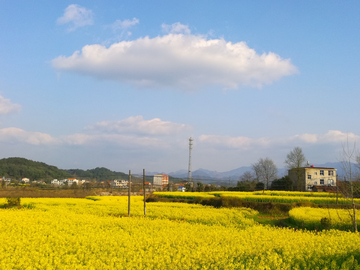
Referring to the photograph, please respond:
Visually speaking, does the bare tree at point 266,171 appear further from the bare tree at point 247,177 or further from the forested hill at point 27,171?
the forested hill at point 27,171

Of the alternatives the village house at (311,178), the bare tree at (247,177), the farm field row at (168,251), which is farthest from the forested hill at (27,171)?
the farm field row at (168,251)

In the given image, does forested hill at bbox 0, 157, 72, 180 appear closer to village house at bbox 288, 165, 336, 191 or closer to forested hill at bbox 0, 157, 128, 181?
forested hill at bbox 0, 157, 128, 181

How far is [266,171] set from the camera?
223 ft

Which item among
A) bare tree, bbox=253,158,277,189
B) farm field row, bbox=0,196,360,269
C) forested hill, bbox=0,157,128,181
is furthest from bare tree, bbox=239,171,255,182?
farm field row, bbox=0,196,360,269

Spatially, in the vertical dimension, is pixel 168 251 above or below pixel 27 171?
above

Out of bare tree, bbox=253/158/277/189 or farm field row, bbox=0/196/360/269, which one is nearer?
farm field row, bbox=0/196/360/269

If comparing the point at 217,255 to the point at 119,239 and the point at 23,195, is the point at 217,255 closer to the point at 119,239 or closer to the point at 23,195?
the point at 119,239

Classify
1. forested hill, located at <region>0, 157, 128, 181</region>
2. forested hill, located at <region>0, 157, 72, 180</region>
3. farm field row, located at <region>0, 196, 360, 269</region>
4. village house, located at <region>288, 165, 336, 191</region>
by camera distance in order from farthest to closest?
forested hill, located at <region>0, 157, 72, 180</region>, forested hill, located at <region>0, 157, 128, 181</region>, village house, located at <region>288, 165, 336, 191</region>, farm field row, located at <region>0, 196, 360, 269</region>

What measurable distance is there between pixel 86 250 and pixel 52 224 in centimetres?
556

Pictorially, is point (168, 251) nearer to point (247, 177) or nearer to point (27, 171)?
point (247, 177)

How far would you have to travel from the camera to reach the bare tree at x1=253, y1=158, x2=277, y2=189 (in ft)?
218

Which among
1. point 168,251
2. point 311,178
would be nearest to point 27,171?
point 311,178

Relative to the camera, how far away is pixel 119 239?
10.2 m

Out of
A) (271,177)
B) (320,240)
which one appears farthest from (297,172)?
(320,240)
